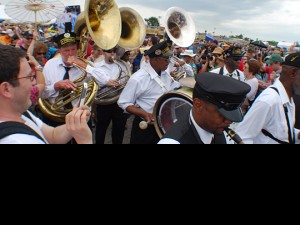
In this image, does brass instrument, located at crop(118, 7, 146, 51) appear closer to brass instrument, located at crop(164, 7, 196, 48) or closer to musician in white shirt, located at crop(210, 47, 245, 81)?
brass instrument, located at crop(164, 7, 196, 48)

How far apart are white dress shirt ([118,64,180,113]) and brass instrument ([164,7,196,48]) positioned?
1.79 m

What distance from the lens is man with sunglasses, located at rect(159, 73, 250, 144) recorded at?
5.08 feet

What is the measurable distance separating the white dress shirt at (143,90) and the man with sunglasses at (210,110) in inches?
72.8

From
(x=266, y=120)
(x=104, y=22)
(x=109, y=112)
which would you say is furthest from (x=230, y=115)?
(x=109, y=112)

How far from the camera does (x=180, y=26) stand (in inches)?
215

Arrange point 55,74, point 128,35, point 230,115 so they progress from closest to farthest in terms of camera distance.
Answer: point 230,115 → point 55,74 → point 128,35

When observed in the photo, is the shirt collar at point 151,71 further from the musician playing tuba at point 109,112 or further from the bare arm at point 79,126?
the bare arm at point 79,126

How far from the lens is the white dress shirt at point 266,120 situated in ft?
7.76

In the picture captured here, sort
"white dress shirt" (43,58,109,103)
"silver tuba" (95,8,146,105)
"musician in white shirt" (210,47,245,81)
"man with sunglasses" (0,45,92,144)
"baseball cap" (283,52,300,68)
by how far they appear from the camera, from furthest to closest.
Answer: "musician in white shirt" (210,47,245,81)
"silver tuba" (95,8,146,105)
"white dress shirt" (43,58,109,103)
"baseball cap" (283,52,300,68)
"man with sunglasses" (0,45,92,144)

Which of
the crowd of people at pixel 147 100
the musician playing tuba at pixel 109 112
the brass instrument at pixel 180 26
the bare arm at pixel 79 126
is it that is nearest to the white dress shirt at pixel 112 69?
the crowd of people at pixel 147 100

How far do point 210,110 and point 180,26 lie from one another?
4243 mm

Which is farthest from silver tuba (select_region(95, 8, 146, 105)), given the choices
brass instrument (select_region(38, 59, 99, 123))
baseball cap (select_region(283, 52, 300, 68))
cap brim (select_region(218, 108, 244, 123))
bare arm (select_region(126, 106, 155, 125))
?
cap brim (select_region(218, 108, 244, 123))

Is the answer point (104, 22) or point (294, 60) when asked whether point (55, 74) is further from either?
point (294, 60)
